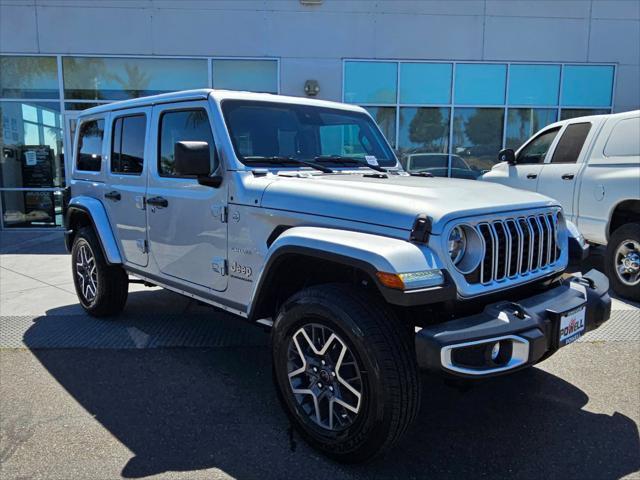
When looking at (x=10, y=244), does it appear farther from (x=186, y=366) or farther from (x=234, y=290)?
(x=234, y=290)

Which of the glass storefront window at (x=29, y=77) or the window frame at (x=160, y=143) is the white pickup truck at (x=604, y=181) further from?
the glass storefront window at (x=29, y=77)

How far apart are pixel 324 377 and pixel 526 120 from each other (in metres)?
11.1

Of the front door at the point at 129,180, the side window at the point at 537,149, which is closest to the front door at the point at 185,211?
the front door at the point at 129,180

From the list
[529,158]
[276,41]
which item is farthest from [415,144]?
[529,158]

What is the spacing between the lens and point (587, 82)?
39.1 ft

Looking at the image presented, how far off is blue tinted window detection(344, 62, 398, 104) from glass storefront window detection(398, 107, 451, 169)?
642 mm

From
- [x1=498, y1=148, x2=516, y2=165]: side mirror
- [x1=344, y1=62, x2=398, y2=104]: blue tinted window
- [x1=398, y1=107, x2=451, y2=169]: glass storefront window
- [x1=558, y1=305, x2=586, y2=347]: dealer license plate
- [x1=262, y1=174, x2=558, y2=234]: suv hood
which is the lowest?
[x1=558, y1=305, x2=586, y2=347]: dealer license plate

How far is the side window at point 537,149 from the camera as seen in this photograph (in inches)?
277

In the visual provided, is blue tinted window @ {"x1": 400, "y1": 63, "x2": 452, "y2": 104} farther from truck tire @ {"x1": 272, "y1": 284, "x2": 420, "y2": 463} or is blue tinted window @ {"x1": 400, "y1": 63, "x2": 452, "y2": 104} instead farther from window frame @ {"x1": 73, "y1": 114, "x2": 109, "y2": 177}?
truck tire @ {"x1": 272, "y1": 284, "x2": 420, "y2": 463}

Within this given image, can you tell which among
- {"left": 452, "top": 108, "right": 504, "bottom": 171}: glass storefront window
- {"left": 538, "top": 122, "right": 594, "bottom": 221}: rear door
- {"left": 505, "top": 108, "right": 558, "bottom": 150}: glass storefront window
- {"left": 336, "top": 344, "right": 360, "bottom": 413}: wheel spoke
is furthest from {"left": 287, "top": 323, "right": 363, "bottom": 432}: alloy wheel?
{"left": 505, "top": 108, "right": 558, "bottom": 150}: glass storefront window

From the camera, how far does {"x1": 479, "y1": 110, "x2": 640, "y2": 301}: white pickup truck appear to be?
18.6 feet

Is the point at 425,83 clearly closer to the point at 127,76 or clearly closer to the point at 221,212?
the point at 127,76

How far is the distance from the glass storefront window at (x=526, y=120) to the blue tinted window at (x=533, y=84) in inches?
7.7

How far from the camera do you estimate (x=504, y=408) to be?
11.1 feet
